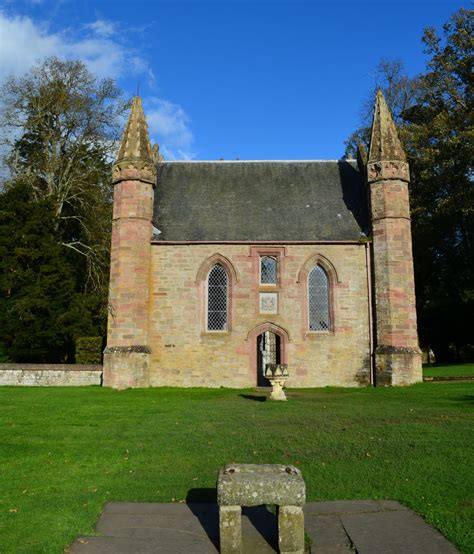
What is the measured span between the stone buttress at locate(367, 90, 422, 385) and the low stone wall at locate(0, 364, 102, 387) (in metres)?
11.6

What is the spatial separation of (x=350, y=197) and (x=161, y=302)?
10.1 metres

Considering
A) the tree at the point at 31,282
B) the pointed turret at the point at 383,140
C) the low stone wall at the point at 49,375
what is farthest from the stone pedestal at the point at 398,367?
the tree at the point at 31,282

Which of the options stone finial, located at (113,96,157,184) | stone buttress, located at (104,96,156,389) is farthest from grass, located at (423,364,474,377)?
stone finial, located at (113,96,157,184)

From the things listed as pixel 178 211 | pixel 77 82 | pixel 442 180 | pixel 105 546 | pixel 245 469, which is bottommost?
pixel 105 546

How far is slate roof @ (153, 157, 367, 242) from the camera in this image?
23.4 m

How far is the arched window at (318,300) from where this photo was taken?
22734 millimetres

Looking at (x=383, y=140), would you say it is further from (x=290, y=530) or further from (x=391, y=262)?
(x=290, y=530)

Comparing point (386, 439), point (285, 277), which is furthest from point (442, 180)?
point (386, 439)

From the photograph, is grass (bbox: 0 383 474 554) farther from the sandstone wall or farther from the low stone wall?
the sandstone wall

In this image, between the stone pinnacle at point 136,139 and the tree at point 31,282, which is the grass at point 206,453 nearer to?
the tree at point 31,282

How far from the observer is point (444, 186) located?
30.5 m

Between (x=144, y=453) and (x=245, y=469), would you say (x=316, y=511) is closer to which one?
(x=245, y=469)

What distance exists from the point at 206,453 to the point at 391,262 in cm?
1530

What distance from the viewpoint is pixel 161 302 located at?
2255 centimetres
